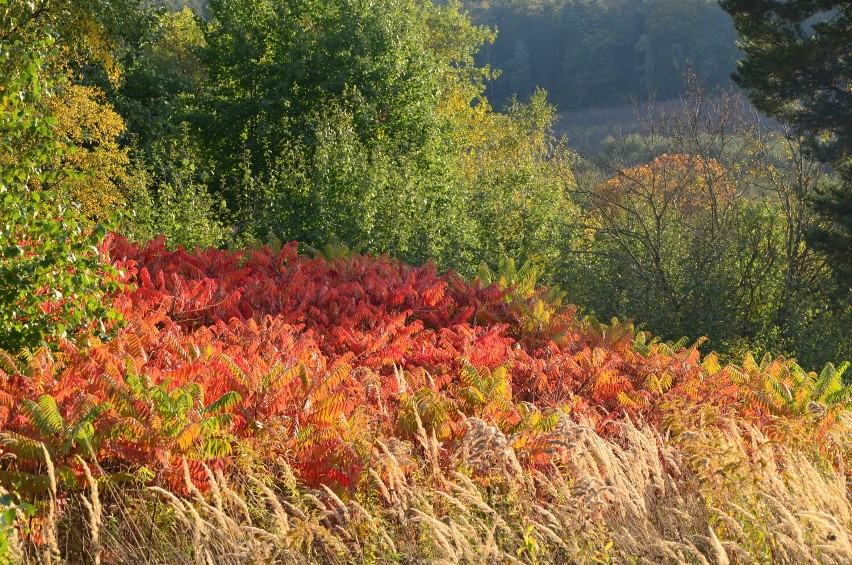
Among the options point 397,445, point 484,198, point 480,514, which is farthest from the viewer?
point 484,198

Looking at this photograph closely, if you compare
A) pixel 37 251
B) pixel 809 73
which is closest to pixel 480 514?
pixel 37 251

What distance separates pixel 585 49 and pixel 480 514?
79543 millimetres

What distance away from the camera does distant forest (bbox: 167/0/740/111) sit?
71750 mm

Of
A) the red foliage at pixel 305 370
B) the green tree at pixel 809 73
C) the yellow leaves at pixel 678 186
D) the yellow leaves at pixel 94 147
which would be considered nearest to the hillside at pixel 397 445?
Result: the red foliage at pixel 305 370

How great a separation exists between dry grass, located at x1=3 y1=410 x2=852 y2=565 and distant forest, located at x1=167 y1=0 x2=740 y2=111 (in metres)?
68.8

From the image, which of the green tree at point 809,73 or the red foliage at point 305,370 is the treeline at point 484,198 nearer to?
the green tree at point 809,73

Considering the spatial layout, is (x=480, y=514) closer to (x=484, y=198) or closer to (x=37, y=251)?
(x=37, y=251)

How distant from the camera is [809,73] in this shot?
16.3 m

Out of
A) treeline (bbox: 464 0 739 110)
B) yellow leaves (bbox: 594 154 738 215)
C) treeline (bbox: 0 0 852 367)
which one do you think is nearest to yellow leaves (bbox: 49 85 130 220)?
treeline (bbox: 0 0 852 367)

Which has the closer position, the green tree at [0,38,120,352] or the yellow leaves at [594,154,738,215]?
the green tree at [0,38,120,352]

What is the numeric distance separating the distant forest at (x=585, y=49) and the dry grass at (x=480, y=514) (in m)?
68.8

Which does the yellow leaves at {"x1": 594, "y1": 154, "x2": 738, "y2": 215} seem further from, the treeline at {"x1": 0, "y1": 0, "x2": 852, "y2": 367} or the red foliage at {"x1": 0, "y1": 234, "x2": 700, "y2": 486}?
the red foliage at {"x1": 0, "y1": 234, "x2": 700, "y2": 486}

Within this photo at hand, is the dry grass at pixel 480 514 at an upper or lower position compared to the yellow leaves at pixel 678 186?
upper

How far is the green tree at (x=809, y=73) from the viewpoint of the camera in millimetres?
15828
